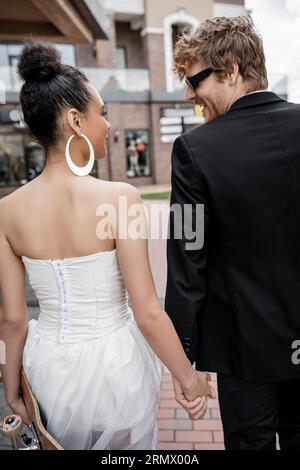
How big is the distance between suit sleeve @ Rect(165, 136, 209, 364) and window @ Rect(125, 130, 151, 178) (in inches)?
870

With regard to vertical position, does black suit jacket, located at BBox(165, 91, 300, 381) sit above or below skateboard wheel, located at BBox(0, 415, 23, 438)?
above

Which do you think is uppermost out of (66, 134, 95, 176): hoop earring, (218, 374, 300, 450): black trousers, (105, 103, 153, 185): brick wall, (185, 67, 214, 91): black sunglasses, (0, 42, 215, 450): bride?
(105, 103, 153, 185): brick wall

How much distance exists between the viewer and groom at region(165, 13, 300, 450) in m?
1.42

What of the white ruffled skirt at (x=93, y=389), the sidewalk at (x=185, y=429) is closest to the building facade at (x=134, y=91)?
the sidewalk at (x=185, y=429)

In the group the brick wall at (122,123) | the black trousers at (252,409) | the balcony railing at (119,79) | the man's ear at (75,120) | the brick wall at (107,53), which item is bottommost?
the black trousers at (252,409)

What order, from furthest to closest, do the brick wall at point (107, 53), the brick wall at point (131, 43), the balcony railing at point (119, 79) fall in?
the brick wall at point (131, 43)
the brick wall at point (107, 53)
the balcony railing at point (119, 79)

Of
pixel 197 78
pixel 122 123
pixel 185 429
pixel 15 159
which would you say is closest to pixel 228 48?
pixel 197 78

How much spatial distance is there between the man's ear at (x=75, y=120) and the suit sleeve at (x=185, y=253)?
329 mm

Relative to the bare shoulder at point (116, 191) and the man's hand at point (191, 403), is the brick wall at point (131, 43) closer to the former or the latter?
the bare shoulder at point (116, 191)

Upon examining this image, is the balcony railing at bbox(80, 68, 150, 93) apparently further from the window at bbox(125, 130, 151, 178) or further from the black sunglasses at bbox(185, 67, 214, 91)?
the black sunglasses at bbox(185, 67, 214, 91)

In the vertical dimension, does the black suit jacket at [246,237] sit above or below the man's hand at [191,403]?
above

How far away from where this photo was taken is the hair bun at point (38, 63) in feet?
4.34

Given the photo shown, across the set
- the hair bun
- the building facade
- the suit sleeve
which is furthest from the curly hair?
the building facade
